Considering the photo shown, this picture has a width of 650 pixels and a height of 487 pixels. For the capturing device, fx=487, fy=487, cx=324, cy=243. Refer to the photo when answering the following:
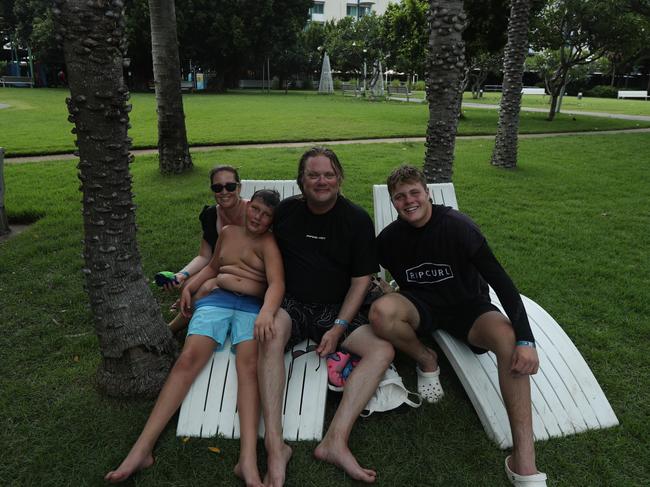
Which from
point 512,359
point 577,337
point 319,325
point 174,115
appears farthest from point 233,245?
point 174,115

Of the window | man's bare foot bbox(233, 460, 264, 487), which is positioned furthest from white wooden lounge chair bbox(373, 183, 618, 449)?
the window

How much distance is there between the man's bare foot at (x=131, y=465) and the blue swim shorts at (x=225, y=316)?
71 cm

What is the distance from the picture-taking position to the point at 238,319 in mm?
3010

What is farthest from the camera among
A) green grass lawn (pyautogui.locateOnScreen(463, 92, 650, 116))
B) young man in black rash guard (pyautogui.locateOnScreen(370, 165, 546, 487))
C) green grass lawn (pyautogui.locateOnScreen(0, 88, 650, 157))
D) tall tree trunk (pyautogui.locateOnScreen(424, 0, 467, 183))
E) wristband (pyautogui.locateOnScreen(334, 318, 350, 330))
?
green grass lawn (pyautogui.locateOnScreen(463, 92, 650, 116))

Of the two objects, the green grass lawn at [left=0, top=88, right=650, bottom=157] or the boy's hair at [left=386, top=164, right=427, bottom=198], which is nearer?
the boy's hair at [left=386, top=164, right=427, bottom=198]

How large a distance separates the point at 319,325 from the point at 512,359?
1.16 m

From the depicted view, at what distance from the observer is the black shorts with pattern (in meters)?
3.08

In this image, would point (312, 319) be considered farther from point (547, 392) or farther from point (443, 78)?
point (443, 78)

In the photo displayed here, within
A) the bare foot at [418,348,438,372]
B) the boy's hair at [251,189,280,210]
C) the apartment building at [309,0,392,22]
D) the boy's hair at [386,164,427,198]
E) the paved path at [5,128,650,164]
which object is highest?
the apartment building at [309,0,392,22]

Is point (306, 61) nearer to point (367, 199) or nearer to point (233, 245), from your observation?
point (367, 199)

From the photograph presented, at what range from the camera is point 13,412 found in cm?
288

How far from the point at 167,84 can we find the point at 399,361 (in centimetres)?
642

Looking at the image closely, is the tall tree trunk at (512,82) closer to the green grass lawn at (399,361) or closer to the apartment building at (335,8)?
the green grass lawn at (399,361)

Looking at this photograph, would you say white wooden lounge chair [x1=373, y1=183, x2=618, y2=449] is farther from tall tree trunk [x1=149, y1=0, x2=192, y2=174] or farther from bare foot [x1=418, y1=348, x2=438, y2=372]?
tall tree trunk [x1=149, y1=0, x2=192, y2=174]
